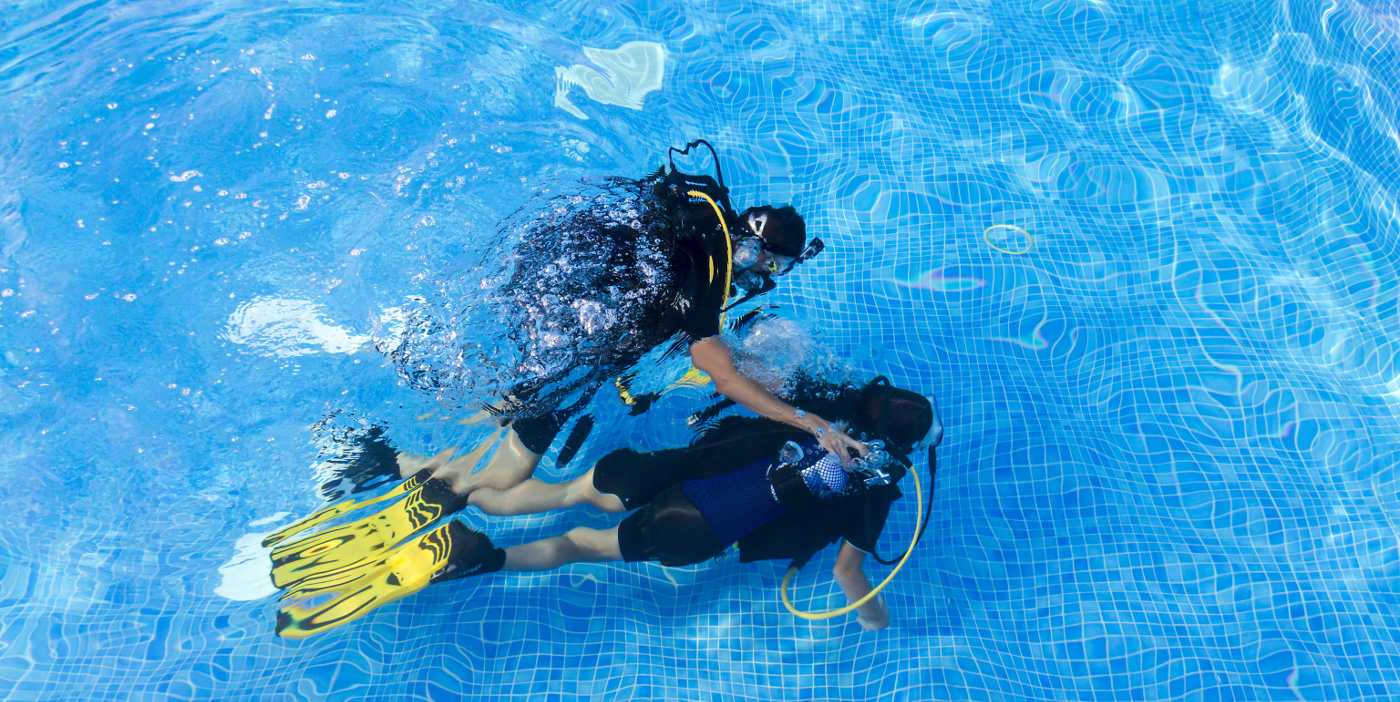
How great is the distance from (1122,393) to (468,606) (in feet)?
11.4

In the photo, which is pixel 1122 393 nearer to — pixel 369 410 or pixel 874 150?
pixel 874 150

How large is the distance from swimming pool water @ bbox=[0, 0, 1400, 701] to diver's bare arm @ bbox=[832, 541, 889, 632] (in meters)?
0.08

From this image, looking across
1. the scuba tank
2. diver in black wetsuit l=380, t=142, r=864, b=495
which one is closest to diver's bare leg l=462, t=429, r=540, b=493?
diver in black wetsuit l=380, t=142, r=864, b=495

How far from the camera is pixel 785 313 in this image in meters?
4.07

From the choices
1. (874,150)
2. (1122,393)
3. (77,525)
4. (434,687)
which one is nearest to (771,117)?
(874,150)

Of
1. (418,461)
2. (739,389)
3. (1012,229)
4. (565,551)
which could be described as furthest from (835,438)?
(1012,229)

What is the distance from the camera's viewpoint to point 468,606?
324 cm

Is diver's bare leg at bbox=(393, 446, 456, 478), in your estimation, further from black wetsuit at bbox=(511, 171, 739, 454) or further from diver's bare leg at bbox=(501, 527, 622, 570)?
diver's bare leg at bbox=(501, 527, 622, 570)

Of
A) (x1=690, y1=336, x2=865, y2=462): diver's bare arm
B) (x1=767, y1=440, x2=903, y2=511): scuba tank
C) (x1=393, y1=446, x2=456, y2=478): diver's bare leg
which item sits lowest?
(x1=393, y1=446, x2=456, y2=478): diver's bare leg

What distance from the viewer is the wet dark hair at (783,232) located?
113 inches

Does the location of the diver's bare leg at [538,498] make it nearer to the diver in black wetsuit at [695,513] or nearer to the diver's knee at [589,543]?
the diver in black wetsuit at [695,513]

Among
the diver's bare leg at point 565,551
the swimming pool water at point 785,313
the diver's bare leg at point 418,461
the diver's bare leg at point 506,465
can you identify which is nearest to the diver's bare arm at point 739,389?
the swimming pool water at point 785,313

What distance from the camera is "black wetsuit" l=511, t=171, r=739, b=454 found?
291cm

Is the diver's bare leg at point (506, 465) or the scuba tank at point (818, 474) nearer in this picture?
the scuba tank at point (818, 474)
